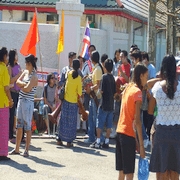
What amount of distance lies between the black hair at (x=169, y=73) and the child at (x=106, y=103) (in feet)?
13.7

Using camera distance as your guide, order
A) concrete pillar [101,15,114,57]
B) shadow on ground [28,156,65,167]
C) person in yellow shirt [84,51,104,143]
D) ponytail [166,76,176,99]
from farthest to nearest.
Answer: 1. concrete pillar [101,15,114,57]
2. person in yellow shirt [84,51,104,143]
3. shadow on ground [28,156,65,167]
4. ponytail [166,76,176,99]

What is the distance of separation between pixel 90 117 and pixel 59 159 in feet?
7.02

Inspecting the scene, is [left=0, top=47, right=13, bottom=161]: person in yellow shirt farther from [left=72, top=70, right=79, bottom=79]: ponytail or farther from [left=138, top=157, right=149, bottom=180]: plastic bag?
[left=138, top=157, right=149, bottom=180]: plastic bag

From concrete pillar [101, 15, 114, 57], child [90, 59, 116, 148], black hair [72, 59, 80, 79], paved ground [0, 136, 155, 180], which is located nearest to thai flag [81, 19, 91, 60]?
concrete pillar [101, 15, 114, 57]

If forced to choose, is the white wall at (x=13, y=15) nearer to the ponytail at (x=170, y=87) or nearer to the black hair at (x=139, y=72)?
the black hair at (x=139, y=72)

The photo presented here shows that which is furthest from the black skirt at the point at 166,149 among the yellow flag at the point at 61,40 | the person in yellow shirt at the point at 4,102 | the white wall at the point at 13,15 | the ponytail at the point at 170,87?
the white wall at the point at 13,15

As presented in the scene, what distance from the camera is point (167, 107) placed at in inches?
292

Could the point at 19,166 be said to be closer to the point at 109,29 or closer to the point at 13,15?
the point at 109,29

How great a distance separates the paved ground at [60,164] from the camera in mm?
9273

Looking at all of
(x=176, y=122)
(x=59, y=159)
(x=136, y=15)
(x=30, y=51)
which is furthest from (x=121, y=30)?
(x=176, y=122)

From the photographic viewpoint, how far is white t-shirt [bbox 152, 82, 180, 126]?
7410mm

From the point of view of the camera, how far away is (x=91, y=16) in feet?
64.0

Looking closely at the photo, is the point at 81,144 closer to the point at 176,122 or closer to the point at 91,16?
the point at 176,122

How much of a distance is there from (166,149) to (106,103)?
4.45 metres
